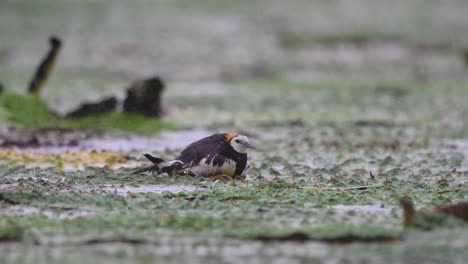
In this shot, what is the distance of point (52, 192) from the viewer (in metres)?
8.10

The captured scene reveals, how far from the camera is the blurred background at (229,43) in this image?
2280 centimetres

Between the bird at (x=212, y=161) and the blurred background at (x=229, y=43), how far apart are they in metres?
10.1

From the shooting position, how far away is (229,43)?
25.3m

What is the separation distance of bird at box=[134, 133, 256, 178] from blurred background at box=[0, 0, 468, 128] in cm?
1008

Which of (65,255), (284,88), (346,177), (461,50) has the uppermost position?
(461,50)

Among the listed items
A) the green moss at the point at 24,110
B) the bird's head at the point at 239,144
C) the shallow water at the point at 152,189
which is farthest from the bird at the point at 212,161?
Result: the green moss at the point at 24,110

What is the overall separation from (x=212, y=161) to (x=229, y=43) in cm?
1639

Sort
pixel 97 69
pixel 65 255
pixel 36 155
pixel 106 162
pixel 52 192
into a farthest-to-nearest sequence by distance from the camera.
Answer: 1. pixel 97 69
2. pixel 36 155
3. pixel 106 162
4. pixel 52 192
5. pixel 65 255

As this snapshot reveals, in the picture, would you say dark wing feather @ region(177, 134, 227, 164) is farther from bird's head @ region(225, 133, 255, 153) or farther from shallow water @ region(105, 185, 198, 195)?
shallow water @ region(105, 185, 198, 195)

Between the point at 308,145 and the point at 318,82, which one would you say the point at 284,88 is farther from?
the point at 308,145

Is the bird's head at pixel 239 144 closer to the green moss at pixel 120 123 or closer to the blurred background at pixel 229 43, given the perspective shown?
the green moss at pixel 120 123

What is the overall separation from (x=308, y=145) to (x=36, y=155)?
10.4ft

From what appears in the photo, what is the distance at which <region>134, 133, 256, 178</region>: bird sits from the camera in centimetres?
912

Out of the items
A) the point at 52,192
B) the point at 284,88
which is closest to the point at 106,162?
the point at 52,192
